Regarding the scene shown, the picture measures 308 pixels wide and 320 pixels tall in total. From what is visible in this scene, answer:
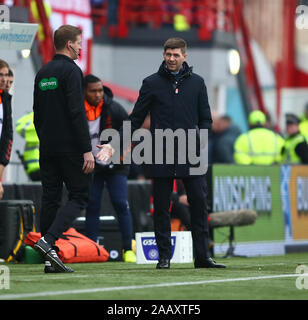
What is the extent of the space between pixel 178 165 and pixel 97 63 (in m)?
14.0

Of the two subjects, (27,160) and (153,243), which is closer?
(153,243)

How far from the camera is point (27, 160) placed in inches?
495

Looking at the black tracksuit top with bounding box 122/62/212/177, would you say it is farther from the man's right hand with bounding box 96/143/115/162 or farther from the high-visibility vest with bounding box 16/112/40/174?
the high-visibility vest with bounding box 16/112/40/174


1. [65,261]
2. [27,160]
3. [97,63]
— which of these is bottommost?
[65,261]

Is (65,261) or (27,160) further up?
(27,160)

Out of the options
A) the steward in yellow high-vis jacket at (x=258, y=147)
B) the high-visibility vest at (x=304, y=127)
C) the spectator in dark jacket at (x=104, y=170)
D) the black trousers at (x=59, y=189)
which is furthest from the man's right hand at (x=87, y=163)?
the high-visibility vest at (x=304, y=127)

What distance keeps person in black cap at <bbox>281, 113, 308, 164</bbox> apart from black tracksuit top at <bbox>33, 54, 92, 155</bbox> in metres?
7.24

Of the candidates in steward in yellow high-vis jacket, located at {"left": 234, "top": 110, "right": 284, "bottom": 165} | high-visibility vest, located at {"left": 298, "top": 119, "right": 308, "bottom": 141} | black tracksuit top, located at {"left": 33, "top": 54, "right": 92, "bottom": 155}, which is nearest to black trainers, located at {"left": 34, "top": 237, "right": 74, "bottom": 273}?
black tracksuit top, located at {"left": 33, "top": 54, "right": 92, "bottom": 155}

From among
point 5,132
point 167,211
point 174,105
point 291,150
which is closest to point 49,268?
point 167,211

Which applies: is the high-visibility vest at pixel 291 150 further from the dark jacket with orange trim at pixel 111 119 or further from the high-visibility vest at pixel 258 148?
the dark jacket with orange trim at pixel 111 119

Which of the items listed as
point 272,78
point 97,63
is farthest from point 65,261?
point 272,78

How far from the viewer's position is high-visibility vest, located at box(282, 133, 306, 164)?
1570 cm

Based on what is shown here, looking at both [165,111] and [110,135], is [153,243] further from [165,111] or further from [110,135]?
[165,111]
